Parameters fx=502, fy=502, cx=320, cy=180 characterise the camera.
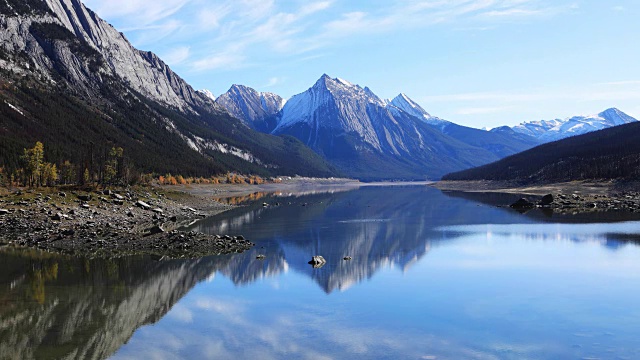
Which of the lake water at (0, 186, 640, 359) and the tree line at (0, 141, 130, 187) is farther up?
the tree line at (0, 141, 130, 187)

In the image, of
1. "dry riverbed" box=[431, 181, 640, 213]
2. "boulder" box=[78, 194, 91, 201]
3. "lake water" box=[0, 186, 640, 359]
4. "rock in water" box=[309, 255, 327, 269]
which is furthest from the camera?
"dry riverbed" box=[431, 181, 640, 213]

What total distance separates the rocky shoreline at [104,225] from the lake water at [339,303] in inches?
191

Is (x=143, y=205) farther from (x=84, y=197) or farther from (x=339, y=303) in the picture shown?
(x=339, y=303)

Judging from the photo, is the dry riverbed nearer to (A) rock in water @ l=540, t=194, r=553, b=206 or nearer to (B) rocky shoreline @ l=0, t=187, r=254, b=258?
(A) rock in water @ l=540, t=194, r=553, b=206

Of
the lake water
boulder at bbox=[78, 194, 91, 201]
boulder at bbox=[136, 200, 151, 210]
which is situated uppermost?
boulder at bbox=[78, 194, 91, 201]

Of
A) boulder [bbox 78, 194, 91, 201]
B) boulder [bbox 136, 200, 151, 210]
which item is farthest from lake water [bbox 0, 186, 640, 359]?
boulder [bbox 136, 200, 151, 210]

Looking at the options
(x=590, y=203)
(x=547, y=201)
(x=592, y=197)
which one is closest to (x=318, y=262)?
(x=590, y=203)

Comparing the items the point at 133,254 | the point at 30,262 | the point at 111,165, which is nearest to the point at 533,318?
the point at 133,254

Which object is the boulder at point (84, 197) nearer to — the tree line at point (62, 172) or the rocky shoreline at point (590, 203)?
the tree line at point (62, 172)

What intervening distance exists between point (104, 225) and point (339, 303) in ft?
157

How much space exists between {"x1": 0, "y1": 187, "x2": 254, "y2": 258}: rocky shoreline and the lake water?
4860 mm

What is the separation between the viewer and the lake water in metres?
28.0

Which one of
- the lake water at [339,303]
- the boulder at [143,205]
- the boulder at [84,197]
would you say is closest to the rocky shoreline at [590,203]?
the lake water at [339,303]

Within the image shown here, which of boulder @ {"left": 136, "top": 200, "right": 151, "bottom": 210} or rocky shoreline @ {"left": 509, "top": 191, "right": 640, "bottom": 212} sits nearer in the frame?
boulder @ {"left": 136, "top": 200, "right": 151, "bottom": 210}
